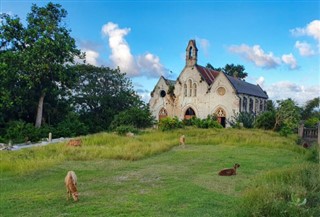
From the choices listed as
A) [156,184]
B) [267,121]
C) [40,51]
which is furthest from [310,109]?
[156,184]

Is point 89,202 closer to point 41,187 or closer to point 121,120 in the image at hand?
point 41,187

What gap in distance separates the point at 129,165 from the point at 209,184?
14.9 ft

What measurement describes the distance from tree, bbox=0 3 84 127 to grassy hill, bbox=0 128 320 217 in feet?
45.7

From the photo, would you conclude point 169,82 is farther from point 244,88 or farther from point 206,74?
point 244,88

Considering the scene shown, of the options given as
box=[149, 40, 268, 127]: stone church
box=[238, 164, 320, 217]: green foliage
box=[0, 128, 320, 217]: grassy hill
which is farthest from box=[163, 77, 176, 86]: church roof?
box=[238, 164, 320, 217]: green foliage

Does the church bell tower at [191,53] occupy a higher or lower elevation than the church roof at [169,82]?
higher

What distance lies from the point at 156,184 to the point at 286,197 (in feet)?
12.2

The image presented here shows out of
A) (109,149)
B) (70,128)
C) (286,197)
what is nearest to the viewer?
(286,197)

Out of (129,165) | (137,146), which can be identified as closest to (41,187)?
(129,165)

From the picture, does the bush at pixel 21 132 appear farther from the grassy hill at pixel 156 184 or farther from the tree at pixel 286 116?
the tree at pixel 286 116

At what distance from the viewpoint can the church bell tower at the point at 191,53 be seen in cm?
3959

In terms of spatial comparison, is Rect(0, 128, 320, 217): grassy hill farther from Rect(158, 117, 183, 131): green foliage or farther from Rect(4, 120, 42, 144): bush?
Rect(4, 120, 42, 144): bush

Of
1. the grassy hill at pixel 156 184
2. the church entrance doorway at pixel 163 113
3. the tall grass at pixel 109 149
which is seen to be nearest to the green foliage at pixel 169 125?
the tall grass at pixel 109 149

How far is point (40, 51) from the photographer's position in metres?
28.8
